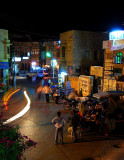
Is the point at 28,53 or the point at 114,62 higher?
the point at 28,53

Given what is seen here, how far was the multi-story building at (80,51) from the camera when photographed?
31.8 m

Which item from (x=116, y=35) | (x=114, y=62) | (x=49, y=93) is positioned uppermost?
(x=116, y=35)

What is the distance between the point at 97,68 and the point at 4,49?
14.2 metres

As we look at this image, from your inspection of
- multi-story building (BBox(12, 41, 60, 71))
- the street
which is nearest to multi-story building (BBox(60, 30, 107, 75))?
the street

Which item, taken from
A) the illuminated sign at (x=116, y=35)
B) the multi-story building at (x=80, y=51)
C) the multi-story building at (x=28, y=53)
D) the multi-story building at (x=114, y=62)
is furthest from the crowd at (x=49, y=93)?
the multi-story building at (x=28, y=53)

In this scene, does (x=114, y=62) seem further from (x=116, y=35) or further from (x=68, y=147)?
(x=68, y=147)

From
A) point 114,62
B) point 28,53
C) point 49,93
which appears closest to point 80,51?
point 114,62

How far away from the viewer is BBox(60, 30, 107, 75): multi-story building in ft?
104

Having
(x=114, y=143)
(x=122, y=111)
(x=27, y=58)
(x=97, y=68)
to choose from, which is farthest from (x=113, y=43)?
(x=27, y=58)

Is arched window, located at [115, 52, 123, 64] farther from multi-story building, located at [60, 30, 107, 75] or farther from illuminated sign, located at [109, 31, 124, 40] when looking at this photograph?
multi-story building, located at [60, 30, 107, 75]

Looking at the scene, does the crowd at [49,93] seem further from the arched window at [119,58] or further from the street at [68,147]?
the arched window at [119,58]

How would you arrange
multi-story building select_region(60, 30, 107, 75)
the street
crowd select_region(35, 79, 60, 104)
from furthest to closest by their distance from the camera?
1. multi-story building select_region(60, 30, 107, 75)
2. crowd select_region(35, 79, 60, 104)
3. the street

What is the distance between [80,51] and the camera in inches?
1272

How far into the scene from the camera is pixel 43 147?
8891 mm
